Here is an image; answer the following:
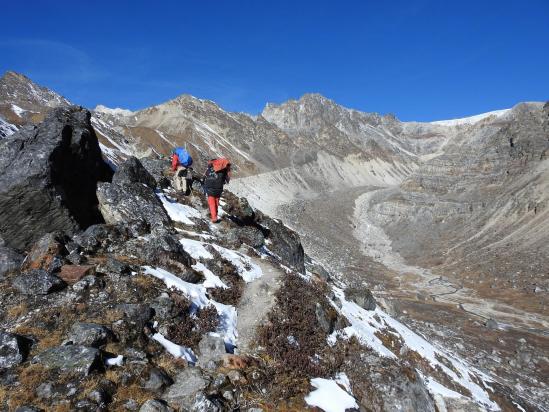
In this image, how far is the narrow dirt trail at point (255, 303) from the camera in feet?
36.2

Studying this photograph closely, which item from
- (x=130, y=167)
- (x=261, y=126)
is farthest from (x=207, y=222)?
(x=261, y=126)

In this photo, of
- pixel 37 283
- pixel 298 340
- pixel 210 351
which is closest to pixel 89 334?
pixel 37 283

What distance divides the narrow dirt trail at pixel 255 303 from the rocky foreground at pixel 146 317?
0.05 metres

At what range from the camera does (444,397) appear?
45.4ft

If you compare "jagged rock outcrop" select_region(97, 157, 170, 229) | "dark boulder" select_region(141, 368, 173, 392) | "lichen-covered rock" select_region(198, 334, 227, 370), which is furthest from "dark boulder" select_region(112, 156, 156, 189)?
"dark boulder" select_region(141, 368, 173, 392)

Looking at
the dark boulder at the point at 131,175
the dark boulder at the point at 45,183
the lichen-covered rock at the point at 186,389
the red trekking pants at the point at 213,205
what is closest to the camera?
the lichen-covered rock at the point at 186,389

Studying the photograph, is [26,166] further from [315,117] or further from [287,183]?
[315,117]

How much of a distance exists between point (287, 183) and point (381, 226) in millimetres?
30728

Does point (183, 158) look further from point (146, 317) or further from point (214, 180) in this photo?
point (146, 317)

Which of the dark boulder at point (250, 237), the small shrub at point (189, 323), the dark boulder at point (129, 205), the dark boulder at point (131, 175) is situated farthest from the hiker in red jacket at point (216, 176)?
the small shrub at point (189, 323)

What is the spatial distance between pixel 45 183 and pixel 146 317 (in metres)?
5.87

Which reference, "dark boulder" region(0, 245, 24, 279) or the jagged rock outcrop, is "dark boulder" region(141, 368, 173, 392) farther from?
the jagged rock outcrop

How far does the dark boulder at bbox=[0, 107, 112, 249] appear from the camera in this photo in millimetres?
12430

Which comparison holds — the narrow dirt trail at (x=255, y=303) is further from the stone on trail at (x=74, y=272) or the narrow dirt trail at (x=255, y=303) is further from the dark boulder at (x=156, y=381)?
the stone on trail at (x=74, y=272)
